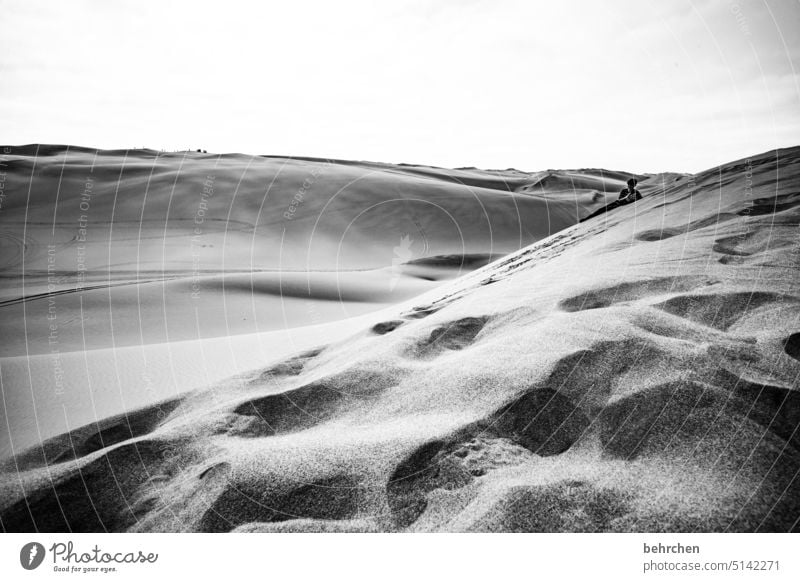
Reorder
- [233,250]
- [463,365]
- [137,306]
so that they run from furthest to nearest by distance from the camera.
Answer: [233,250]
[137,306]
[463,365]

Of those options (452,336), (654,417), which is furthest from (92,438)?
(654,417)

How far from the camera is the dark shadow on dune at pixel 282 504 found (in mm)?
1497

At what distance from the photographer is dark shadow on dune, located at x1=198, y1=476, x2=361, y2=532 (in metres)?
1.50

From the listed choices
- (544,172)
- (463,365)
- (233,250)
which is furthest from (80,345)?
(544,172)

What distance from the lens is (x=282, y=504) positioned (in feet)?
5.01

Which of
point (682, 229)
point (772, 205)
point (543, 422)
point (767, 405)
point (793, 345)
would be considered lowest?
point (543, 422)

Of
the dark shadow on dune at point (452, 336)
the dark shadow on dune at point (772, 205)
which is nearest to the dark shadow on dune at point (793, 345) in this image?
the dark shadow on dune at point (452, 336)

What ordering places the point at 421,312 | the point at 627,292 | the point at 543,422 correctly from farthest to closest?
the point at 421,312 → the point at 627,292 → the point at 543,422

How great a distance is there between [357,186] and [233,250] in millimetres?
5323

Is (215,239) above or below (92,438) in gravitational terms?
above

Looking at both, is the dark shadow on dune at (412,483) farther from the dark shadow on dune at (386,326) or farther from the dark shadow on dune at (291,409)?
the dark shadow on dune at (386,326)

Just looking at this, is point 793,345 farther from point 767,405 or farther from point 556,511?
point 556,511
